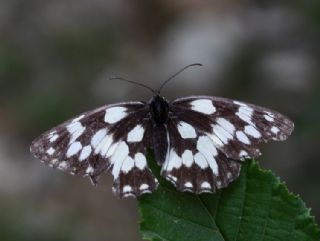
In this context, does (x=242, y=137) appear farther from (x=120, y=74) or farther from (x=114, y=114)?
(x=120, y=74)

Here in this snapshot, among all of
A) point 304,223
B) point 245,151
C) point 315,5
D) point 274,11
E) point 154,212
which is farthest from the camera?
point 274,11

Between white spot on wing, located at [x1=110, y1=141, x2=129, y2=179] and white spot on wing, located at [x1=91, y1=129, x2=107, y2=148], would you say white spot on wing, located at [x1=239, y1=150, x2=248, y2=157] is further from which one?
white spot on wing, located at [x1=91, y1=129, x2=107, y2=148]

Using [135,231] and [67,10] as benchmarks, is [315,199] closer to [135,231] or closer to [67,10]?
[135,231]

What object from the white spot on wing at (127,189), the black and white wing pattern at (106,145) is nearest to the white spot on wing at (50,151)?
the black and white wing pattern at (106,145)

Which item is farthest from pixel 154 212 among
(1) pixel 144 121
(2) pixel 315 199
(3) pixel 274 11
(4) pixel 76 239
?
(3) pixel 274 11

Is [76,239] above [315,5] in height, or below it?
below

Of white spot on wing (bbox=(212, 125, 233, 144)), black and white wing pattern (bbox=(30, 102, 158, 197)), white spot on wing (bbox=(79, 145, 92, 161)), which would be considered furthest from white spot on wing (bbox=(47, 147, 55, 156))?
white spot on wing (bbox=(212, 125, 233, 144))

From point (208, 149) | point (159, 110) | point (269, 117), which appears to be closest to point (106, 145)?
point (159, 110)
